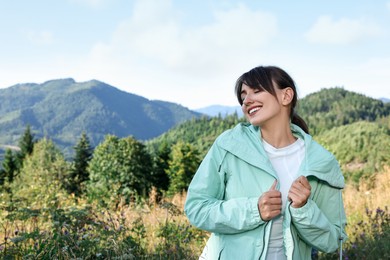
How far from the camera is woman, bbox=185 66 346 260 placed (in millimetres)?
1700

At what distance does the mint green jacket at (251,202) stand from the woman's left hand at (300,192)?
29mm

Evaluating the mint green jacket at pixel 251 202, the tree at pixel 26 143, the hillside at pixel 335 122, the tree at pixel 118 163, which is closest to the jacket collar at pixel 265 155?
the mint green jacket at pixel 251 202

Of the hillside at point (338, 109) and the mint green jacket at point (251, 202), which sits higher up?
the hillside at point (338, 109)

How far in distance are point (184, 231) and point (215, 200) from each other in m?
2.67

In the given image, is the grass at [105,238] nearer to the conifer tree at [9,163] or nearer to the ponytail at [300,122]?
the ponytail at [300,122]

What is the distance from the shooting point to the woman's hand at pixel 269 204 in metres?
1.66

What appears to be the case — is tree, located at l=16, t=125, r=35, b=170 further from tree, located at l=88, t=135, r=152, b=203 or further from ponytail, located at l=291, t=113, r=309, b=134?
ponytail, located at l=291, t=113, r=309, b=134

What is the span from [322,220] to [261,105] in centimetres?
55

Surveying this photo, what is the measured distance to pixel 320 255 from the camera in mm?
4191

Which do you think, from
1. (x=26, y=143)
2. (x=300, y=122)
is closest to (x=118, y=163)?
(x=300, y=122)

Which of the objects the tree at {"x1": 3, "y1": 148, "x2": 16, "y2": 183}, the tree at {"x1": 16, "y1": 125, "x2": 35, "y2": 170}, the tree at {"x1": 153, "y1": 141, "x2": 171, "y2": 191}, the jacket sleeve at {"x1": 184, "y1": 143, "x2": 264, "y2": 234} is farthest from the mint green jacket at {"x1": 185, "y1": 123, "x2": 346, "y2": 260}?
the tree at {"x1": 16, "y1": 125, "x2": 35, "y2": 170}

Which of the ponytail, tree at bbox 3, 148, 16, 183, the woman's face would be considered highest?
the woman's face

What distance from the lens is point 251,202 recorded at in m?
1.69

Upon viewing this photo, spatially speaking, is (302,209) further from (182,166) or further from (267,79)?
(182,166)
